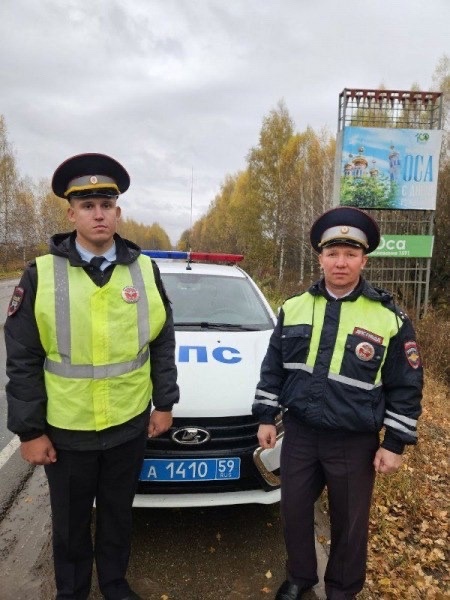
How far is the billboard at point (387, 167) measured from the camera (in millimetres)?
8164

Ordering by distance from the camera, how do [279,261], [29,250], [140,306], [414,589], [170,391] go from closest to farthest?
[140,306]
[170,391]
[414,589]
[279,261]
[29,250]

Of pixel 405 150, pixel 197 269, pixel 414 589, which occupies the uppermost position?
pixel 405 150

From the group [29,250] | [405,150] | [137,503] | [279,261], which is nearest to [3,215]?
[29,250]

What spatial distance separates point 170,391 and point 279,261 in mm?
25035

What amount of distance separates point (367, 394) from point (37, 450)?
1.36 metres

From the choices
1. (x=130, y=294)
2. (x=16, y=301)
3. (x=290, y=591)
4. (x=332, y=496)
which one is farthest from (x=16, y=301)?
(x=290, y=591)

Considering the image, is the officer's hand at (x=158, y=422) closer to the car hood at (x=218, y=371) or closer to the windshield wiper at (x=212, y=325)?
the car hood at (x=218, y=371)

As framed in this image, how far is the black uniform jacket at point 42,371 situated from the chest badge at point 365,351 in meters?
0.83

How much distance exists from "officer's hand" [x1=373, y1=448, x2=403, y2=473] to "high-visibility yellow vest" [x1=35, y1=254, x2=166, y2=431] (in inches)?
42.6

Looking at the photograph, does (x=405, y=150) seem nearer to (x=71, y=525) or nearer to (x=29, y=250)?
(x=71, y=525)

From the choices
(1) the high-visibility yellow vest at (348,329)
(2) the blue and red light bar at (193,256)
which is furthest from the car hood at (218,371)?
(2) the blue and red light bar at (193,256)

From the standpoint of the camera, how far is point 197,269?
4266 millimetres

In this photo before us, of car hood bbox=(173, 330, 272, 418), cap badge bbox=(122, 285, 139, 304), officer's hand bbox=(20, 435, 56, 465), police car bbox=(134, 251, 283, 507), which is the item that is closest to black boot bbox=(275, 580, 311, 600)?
police car bbox=(134, 251, 283, 507)

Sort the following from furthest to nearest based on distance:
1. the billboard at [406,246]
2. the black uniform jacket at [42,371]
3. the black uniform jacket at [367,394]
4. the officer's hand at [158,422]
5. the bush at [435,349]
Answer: the billboard at [406,246] → the bush at [435,349] → the officer's hand at [158,422] → the black uniform jacket at [367,394] → the black uniform jacket at [42,371]
